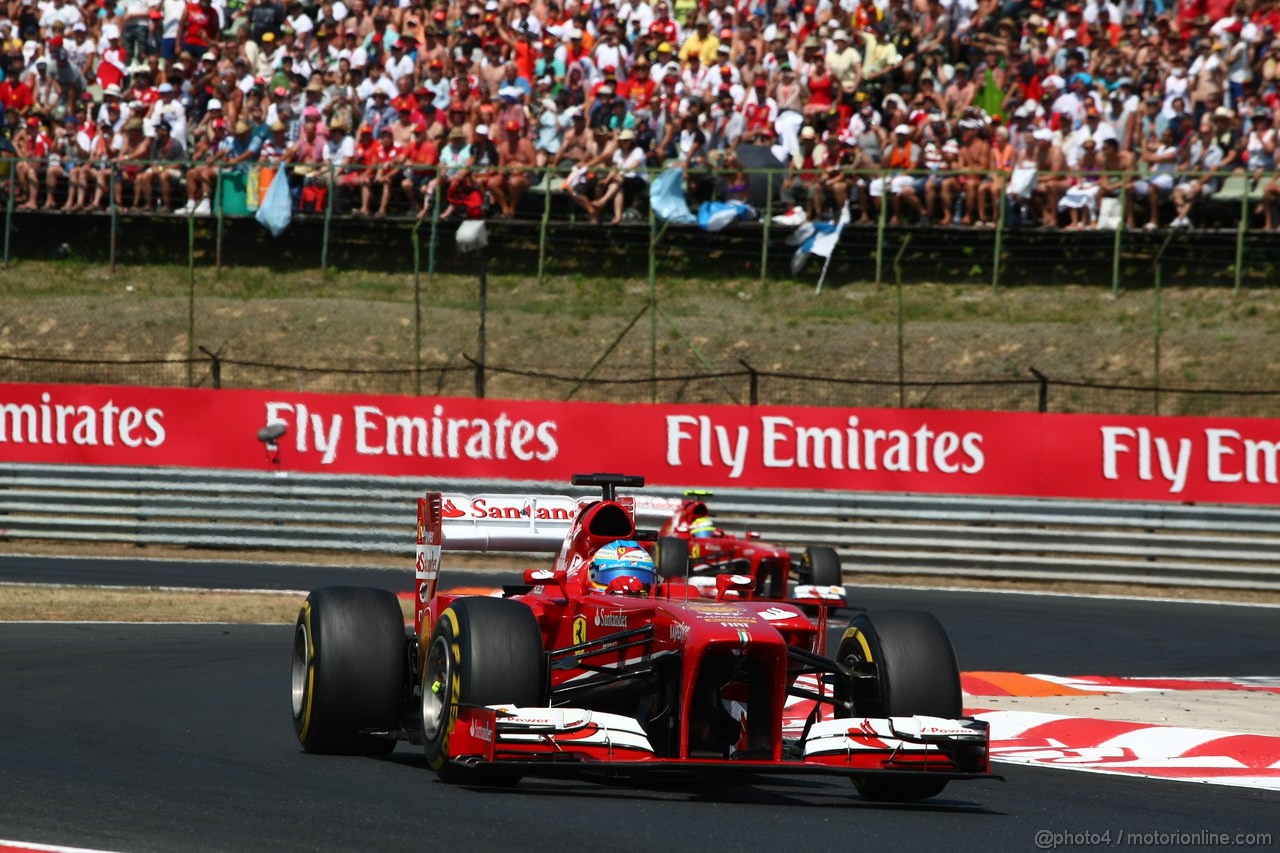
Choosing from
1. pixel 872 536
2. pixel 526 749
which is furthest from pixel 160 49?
pixel 526 749

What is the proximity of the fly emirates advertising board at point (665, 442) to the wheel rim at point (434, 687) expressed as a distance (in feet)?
44.7

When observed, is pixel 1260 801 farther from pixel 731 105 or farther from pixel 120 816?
pixel 731 105

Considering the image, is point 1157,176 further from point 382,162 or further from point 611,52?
point 382,162

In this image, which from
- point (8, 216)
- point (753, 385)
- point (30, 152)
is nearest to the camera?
point (753, 385)

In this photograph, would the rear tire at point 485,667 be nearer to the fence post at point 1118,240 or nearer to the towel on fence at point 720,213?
the fence post at point 1118,240

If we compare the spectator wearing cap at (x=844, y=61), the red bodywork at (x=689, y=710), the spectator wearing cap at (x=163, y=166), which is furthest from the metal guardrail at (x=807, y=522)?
the red bodywork at (x=689, y=710)

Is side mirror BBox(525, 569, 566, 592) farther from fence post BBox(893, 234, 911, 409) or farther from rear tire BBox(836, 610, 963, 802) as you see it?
fence post BBox(893, 234, 911, 409)

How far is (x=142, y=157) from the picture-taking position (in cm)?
2522

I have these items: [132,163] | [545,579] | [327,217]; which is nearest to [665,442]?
[327,217]

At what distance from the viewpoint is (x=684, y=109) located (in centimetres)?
2411

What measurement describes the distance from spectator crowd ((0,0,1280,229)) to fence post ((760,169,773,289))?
0.18 m

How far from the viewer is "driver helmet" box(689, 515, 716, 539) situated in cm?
1739

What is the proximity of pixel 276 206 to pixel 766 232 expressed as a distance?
22.2 ft

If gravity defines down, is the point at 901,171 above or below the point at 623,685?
above
